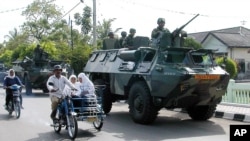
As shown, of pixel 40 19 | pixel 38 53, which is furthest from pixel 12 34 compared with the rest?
pixel 38 53

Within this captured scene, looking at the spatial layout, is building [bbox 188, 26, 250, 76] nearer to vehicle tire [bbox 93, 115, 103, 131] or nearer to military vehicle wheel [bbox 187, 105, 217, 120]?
military vehicle wheel [bbox 187, 105, 217, 120]

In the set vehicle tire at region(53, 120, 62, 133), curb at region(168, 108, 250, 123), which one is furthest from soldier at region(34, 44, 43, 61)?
vehicle tire at region(53, 120, 62, 133)

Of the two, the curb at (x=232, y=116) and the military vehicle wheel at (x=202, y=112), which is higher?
the military vehicle wheel at (x=202, y=112)

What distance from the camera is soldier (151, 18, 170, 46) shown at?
11.5 m

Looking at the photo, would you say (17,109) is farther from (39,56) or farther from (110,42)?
(39,56)

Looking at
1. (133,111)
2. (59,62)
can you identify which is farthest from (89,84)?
(59,62)

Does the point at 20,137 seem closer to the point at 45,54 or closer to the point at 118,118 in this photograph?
the point at 118,118

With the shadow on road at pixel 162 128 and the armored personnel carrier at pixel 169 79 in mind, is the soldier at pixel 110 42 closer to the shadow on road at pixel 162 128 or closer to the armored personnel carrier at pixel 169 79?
the armored personnel carrier at pixel 169 79

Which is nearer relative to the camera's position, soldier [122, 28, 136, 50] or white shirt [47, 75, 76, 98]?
white shirt [47, 75, 76, 98]

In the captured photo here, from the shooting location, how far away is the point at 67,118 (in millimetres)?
9117

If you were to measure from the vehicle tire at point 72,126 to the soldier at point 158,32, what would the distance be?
3.70 meters

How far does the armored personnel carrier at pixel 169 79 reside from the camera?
10156mm

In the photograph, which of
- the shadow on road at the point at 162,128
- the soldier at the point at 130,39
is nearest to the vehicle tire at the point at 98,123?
the shadow on road at the point at 162,128

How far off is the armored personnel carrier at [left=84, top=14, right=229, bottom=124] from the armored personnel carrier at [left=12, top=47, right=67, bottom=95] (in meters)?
10.2
